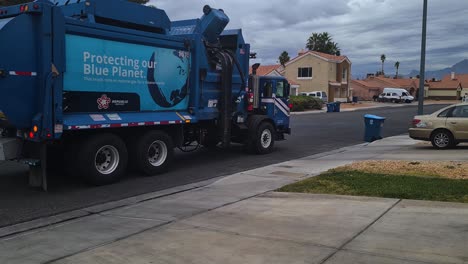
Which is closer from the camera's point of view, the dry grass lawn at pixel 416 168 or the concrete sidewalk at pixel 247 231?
the concrete sidewalk at pixel 247 231

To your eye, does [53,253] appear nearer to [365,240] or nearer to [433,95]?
[365,240]

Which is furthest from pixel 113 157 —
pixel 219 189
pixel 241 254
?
pixel 241 254

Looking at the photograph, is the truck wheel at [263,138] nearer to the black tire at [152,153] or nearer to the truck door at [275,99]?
the truck door at [275,99]

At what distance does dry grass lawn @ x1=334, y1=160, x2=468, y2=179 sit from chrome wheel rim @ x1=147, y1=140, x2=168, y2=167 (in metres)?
3.98

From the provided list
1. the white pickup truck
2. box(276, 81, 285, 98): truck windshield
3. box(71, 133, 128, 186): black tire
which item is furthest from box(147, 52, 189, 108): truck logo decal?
the white pickup truck

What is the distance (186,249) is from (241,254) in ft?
2.13

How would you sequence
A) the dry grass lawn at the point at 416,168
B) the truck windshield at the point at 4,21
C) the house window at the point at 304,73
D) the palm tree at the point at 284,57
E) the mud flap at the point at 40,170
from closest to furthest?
the truck windshield at the point at 4,21 → the mud flap at the point at 40,170 → the dry grass lawn at the point at 416,168 → the house window at the point at 304,73 → the palm tree at the point at 284,57

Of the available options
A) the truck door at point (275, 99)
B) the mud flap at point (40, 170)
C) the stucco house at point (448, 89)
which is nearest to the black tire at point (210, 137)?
the truck door at point (275, 99)

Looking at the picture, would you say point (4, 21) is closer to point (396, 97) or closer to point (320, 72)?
point (320, 72)

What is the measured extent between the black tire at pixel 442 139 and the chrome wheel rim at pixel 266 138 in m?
5.24

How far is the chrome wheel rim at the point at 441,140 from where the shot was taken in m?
14.8

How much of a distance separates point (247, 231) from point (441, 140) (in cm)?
1099

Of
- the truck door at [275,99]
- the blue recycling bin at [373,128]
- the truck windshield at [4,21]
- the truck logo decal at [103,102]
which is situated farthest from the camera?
the blue recycling bin at [373,128]

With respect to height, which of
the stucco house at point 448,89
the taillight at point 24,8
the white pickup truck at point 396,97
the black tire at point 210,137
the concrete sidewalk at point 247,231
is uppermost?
the stucco house at point 448,89
